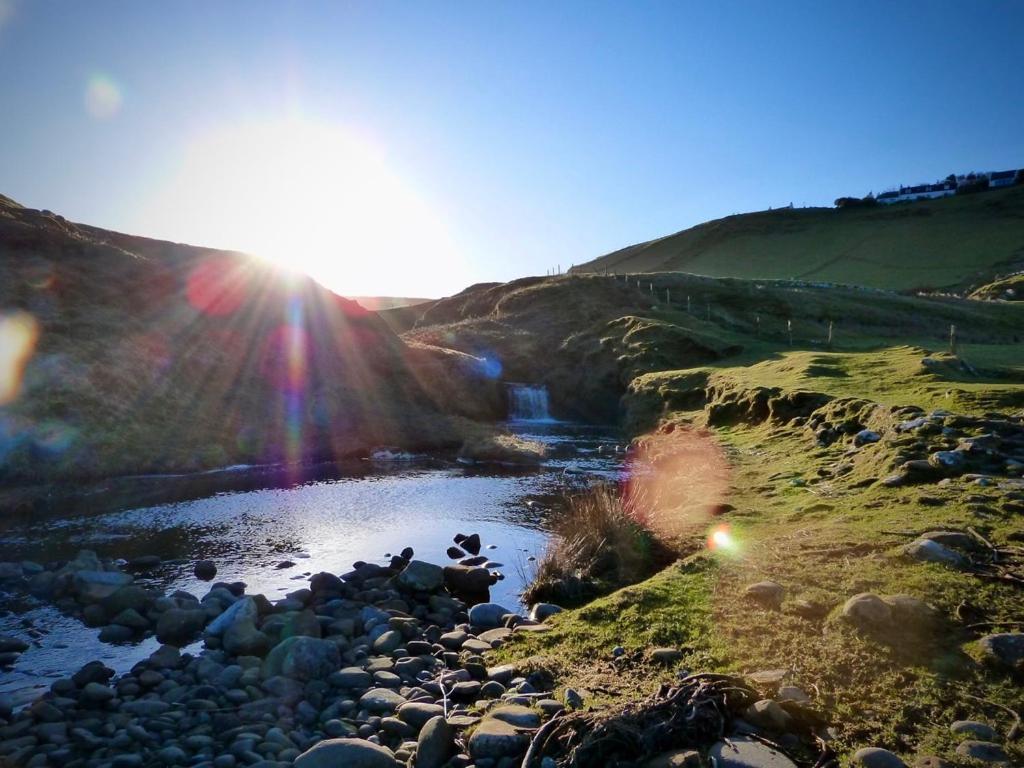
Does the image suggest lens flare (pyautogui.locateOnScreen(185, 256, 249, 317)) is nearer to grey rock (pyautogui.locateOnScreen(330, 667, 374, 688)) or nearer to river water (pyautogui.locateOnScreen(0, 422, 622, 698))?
river water (pyautogui.locateOnScreen(0, 422, 622, 698))

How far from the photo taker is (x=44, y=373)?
29547 millimetres

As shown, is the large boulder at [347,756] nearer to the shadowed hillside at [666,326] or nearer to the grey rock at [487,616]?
the grey rock at [487,616]

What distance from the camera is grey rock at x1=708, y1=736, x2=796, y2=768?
5.67 m

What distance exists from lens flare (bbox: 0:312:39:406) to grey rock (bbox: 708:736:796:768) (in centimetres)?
3244

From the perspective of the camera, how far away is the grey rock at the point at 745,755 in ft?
18.6

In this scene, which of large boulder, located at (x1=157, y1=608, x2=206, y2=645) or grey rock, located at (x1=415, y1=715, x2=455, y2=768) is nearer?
grey rock, located at (x1=415, y1=715, x2=455, y2=768)

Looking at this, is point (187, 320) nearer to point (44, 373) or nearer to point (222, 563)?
point (44, 373)

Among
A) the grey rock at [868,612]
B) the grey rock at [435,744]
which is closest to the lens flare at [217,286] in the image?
the grey rock at [435,744]

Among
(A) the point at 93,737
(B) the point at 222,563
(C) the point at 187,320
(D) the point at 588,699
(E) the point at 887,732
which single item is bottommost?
(B) the point at 222,563

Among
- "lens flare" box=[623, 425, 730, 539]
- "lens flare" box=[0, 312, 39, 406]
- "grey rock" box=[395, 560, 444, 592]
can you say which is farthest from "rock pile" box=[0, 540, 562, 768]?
"lens flare" box=[0, 312, 39, 406]

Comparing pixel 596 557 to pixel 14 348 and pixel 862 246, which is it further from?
pixel 862 246

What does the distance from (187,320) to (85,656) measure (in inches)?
1260

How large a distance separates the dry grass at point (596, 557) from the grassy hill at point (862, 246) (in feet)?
322

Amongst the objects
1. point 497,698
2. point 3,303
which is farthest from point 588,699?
point 3,303
